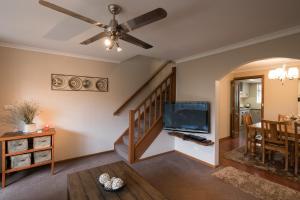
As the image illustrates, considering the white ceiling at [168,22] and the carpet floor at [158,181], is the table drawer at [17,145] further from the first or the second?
the white ceiling at [168,22]

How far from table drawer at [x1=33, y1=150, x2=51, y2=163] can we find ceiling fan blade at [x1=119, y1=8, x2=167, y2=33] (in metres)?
2.65

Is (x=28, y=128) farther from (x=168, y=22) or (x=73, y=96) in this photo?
(x=168, y=22)

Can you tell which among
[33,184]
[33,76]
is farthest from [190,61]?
[33,184]

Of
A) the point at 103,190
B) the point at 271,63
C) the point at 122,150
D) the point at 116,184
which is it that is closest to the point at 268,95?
the point at 271,63

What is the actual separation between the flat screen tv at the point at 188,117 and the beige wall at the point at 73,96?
3.94ft

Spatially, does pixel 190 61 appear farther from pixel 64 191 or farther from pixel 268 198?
pixel 64 191

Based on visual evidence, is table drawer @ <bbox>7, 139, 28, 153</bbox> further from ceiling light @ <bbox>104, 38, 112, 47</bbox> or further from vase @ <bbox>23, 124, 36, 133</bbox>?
ceiling light @ <bbox>104, 38, 112, 47</bbox>

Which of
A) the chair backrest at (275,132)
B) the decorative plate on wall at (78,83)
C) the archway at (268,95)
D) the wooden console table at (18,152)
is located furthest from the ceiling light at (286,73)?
the wooden console table at (18,152)

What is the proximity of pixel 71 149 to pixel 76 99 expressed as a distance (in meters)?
1.14

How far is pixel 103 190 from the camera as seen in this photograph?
169 centimetres

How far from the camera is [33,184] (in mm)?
2564

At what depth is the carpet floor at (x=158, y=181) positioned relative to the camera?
2305 mm

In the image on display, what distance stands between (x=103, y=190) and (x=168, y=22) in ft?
7.15

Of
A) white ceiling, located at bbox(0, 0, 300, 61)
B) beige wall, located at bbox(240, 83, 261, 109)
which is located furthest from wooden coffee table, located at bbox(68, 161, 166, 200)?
beige wall, located at bbox(240, 83, 261, 109)
